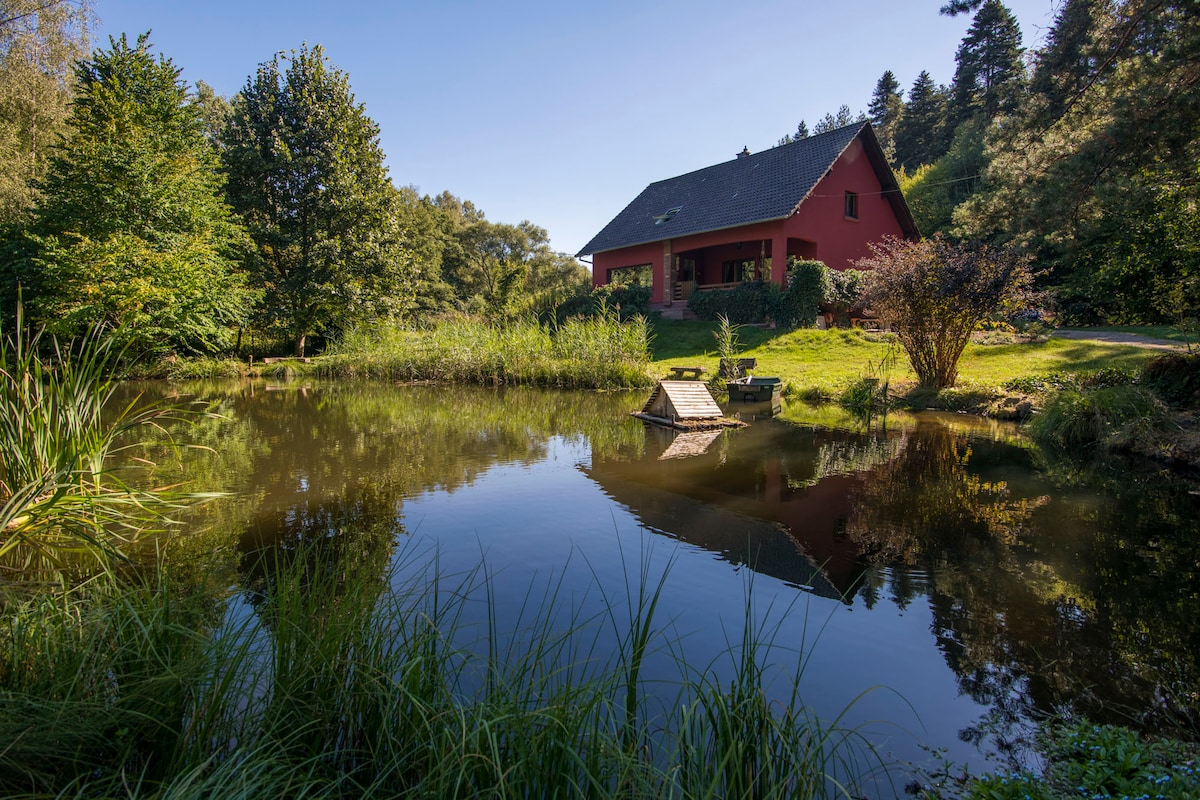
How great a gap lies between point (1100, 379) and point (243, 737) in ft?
42.8

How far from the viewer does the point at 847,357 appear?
17391mm

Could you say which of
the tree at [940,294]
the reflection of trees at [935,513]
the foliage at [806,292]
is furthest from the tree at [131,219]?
the foliage at [806,292]

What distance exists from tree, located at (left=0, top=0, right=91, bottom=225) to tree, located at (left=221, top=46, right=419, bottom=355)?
184 inches

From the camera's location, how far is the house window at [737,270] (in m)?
28.0

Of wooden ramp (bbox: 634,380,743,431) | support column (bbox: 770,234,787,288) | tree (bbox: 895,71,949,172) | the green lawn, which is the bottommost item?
wooden ramp (bbox: 634,380,743,431)

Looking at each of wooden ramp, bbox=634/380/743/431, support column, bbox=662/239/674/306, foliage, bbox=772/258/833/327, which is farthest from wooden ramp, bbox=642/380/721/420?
support column, bbox=662/239/674/306

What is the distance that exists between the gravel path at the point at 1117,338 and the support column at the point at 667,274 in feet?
43.9

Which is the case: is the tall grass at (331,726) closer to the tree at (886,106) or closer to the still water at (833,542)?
the still water at (833,542)

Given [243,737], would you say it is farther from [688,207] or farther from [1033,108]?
[688,207]

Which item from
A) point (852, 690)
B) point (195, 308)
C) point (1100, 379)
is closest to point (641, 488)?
point (852, 690)

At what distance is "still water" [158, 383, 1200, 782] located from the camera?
335 centimetres

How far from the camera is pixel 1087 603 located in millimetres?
4281

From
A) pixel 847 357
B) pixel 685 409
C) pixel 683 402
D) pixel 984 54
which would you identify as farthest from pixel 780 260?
pixel 984 54

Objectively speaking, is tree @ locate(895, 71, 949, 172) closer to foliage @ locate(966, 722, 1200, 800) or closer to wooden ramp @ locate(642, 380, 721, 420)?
wooden ramp @ locate(642, 380, 721, 420)
